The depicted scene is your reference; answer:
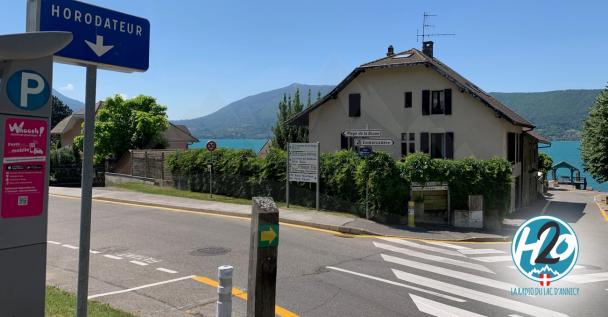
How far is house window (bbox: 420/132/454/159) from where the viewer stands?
84.9 ft

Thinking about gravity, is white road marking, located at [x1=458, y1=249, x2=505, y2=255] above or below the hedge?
below

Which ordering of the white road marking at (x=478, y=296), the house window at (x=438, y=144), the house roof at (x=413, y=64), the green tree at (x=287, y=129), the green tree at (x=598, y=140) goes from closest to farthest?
the white road marking at (x=478, y=296), the house roof at (x=413, y=64), the house window at (x=438, y=144), the green tree at (x=598, y=140), the green tree at (x=287, y=129)

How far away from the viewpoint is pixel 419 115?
1050 inches

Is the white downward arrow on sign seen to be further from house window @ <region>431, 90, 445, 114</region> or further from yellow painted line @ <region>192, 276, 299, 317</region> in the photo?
house window @ <region>431, 90, 445, 114</region>

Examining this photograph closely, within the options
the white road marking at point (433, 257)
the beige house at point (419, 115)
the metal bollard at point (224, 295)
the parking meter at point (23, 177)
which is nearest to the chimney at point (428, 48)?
the beige house at point (419, 115)

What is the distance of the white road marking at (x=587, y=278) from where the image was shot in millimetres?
9867

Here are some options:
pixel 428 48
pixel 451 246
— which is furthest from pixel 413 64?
pixel 451 246

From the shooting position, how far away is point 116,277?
923cm

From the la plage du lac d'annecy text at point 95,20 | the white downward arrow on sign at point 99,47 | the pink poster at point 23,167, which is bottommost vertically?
the pink poster at point 23,167

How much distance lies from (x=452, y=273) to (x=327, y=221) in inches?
267

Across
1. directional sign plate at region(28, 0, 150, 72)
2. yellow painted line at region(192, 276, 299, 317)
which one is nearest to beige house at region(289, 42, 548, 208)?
yellow painted line at region(192, 276, 299, 317)

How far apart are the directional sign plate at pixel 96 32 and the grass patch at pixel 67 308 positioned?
11.6 feet

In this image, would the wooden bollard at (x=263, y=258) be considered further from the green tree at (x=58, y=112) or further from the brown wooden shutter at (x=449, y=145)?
the green tree at (x=58, y=112)

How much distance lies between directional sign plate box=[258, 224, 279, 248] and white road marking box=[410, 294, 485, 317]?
3249 millimetres
